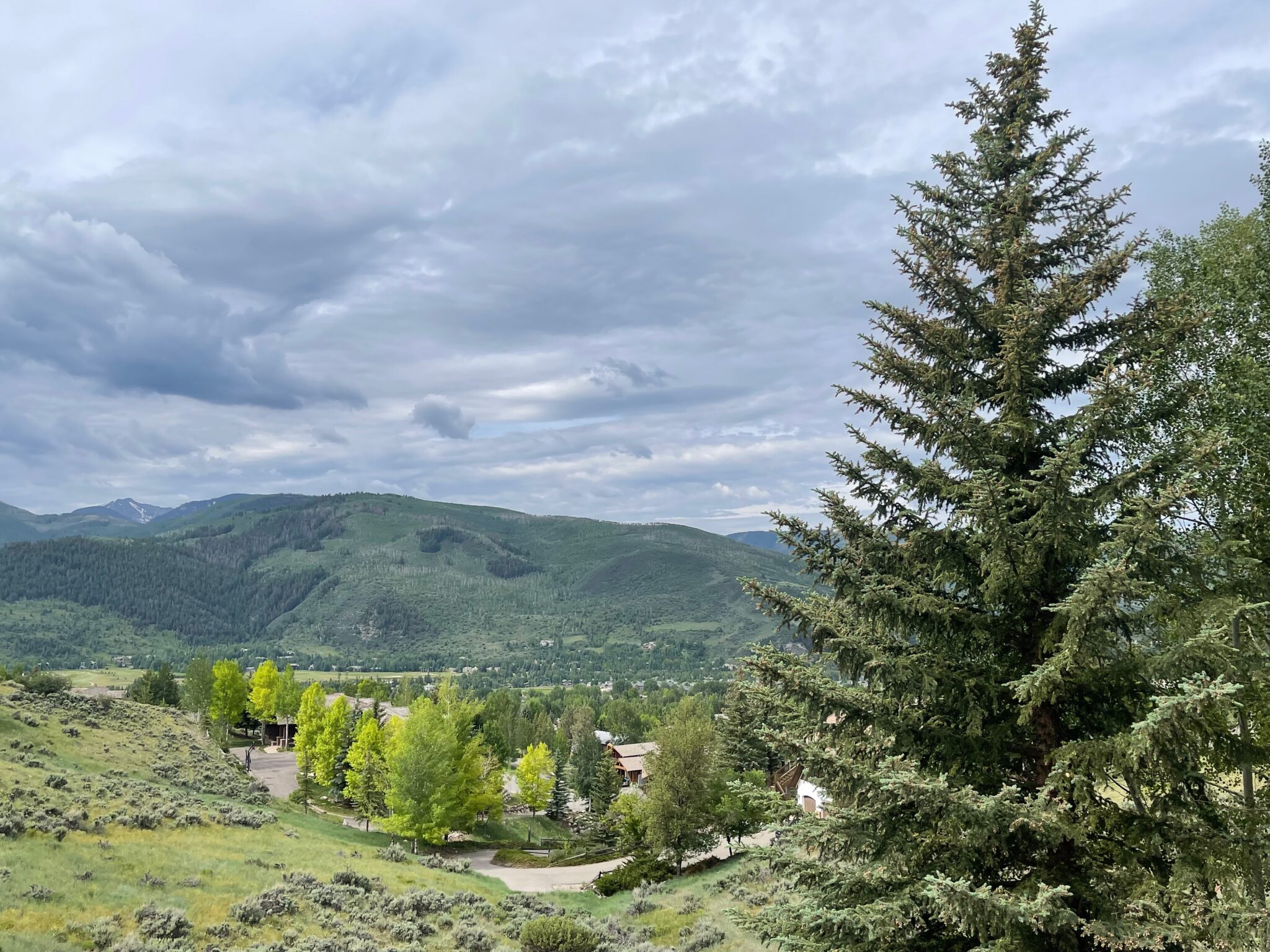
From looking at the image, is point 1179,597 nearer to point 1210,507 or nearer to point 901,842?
point 901,842

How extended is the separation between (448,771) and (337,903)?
24807mm

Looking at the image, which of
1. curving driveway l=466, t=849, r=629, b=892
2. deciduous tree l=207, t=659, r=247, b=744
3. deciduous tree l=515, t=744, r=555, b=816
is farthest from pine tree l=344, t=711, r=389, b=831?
deciduous tree l=207, t=659, r=247, b=744

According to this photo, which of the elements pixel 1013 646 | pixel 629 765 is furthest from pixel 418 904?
pixel 629 765

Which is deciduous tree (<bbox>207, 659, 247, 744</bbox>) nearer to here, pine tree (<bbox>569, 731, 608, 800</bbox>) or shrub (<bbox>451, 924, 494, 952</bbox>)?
pine tree (<bbox>569, 731, 608, 800</bbox>)

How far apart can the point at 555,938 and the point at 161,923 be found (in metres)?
11.8

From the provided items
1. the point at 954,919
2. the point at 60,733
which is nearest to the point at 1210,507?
the point at 954,919

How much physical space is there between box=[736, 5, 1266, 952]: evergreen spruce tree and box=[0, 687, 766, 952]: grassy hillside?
17704 mm

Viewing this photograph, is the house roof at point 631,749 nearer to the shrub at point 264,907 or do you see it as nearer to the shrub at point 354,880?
the shrub at point 354,880

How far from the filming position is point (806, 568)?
9562 millimetres

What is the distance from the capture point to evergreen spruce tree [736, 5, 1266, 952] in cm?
719

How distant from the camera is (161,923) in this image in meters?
18.5

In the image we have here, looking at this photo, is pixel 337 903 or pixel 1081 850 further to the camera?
pixel 337 903

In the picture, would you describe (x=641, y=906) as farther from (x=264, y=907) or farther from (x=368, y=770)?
(x=368, y=770)

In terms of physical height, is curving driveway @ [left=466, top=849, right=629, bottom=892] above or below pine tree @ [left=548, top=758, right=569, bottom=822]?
above
